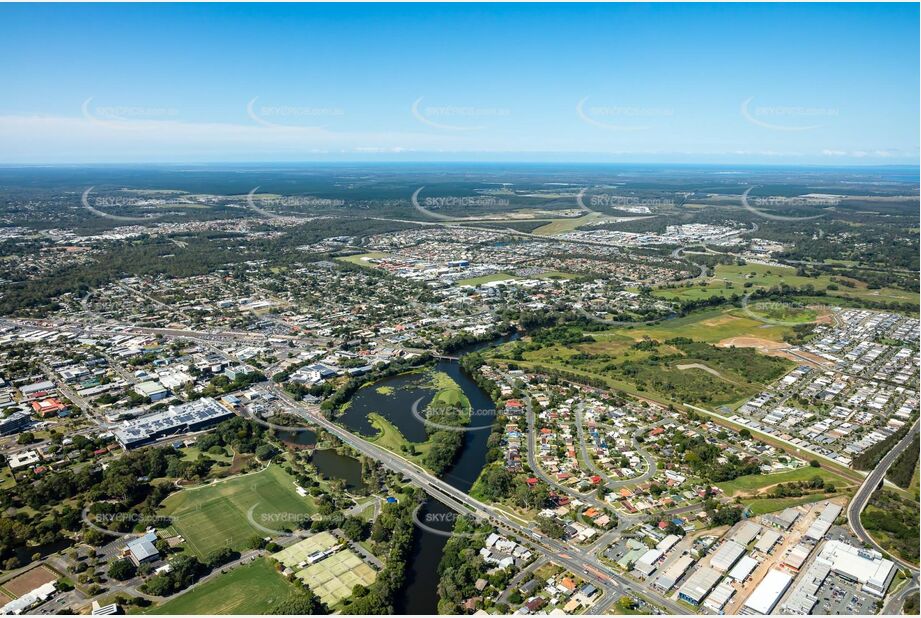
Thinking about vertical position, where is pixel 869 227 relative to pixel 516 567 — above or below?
above

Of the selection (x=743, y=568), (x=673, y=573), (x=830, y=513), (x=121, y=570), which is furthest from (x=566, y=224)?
(x=121, y=570)

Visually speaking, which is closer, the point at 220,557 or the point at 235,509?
the point at 220,557

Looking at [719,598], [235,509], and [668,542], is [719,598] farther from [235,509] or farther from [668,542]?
[235,509]

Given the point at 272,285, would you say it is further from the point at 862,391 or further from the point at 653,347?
the point at 862,391

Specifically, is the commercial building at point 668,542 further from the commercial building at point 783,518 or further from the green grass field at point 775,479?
the green grass field at point 775,479

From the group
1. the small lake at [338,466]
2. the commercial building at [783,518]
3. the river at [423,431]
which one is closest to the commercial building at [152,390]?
the river at [423,431]

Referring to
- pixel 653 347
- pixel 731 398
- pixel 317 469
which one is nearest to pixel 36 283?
pixel 317 469
